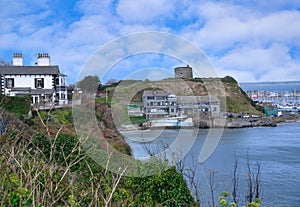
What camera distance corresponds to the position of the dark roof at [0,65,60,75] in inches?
750

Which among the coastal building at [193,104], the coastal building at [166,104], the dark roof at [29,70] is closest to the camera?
the dark roof at [29,70]

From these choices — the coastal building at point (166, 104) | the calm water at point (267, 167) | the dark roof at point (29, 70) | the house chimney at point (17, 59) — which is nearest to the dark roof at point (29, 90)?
the dark roof at point (29, 70)

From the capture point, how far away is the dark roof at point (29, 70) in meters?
19.0

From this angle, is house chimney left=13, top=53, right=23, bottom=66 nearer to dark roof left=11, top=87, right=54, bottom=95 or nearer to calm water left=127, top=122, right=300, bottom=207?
dark roof left=11, top=87, right=54, bottom=95

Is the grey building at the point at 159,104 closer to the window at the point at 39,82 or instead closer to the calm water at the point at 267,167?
the calm water at the point at 267,167

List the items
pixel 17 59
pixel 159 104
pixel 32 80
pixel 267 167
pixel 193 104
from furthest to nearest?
pixel 193 104, pixel 159 104, pixel 17 59, pixel 32 80, pixel 267 167

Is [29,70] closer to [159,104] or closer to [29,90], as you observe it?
[29,90]

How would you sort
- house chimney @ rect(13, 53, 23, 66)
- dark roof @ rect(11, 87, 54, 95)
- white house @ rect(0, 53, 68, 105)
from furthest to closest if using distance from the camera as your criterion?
house chimney @ rect(13, 53, 23, 66) < white house @ rect(0, 53, 68, 105) < dark roof @ rect(11, 87, 54, 95)

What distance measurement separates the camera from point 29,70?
19.2 meters

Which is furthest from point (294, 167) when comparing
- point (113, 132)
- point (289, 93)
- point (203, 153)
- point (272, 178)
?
point (289, 93)

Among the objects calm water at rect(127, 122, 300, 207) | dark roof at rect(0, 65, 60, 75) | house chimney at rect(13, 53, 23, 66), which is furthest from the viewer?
house chimney at rect(13, 53, 23, 66)

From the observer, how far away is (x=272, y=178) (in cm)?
1376

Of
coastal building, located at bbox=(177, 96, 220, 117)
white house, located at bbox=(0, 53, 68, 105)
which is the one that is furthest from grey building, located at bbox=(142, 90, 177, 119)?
white house, located at bbox=(0, 53, 68, 105)

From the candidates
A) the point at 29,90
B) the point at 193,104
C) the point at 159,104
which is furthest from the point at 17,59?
the point at 193,104
